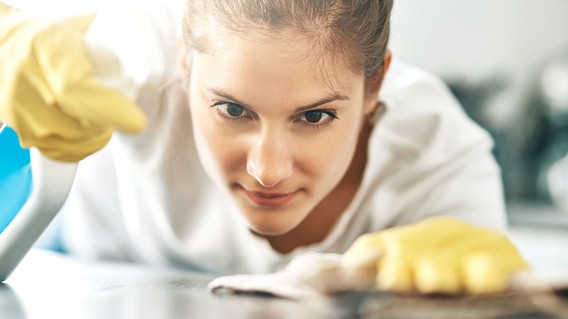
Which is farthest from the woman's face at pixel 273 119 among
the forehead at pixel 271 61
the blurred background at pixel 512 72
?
the blurred background at pixel 512 72

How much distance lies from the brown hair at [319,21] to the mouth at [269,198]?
13cm

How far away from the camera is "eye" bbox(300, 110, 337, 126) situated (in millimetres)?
588

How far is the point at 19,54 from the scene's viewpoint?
19.7 inches

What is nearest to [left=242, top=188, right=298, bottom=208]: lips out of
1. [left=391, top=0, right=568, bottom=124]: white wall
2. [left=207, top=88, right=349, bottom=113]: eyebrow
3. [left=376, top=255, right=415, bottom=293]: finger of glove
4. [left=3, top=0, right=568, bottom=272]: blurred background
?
[left=207, top=88, right=349, bottom=113]: eyebrow

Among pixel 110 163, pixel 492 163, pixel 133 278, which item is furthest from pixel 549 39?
pixel 133 278

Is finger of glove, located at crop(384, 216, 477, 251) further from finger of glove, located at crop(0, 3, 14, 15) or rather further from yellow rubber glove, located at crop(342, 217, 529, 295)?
finger of glove, located at crop(0, 3, 14, 15)

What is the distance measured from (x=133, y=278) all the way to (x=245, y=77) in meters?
0.18

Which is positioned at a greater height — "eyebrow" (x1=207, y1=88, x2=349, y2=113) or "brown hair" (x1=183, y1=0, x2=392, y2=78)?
"brown hair" (x1=183, y1=0, x2=392, y2=78)

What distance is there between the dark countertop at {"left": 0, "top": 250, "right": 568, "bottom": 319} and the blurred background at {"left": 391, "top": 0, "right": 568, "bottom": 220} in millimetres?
1859

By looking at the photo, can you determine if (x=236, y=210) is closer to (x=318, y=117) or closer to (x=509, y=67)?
(x=318, y=117)

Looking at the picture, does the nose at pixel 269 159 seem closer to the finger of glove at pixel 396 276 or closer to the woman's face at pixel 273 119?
the woman's face at pixel 273 119

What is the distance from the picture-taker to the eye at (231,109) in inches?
23.1

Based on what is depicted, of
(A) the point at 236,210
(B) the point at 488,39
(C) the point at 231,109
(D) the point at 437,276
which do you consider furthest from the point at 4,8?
(B) the point at 488,39

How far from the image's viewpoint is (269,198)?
650 mm
